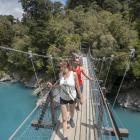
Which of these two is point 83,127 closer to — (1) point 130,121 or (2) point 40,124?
(2) point 40,124

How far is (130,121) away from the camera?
14.1 m

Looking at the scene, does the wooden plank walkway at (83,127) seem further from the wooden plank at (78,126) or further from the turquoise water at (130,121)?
the turquoise water at (130,121)

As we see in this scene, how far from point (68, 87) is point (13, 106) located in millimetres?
15120

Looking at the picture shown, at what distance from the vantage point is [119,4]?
28156 mm

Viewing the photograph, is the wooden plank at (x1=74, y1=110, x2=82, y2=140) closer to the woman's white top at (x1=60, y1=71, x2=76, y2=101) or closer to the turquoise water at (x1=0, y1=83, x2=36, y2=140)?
the woman's white top at (x1=60, y1=71, x2=76, y2=101)

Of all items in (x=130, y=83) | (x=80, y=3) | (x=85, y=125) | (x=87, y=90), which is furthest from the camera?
(x=80, y=3)

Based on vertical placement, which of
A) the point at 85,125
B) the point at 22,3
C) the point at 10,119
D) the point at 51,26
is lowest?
the point at 10,119

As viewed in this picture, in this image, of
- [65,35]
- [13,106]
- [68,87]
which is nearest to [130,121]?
[13,106]

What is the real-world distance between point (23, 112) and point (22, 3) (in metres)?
9.10

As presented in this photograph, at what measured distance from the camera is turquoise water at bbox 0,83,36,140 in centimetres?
1442

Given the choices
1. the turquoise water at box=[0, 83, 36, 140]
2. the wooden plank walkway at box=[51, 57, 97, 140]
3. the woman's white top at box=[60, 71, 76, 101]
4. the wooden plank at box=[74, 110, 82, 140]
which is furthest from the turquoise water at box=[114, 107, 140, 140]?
the woman's white top at box=[60, 71, 76, 101]

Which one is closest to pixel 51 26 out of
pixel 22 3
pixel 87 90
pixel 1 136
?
pixel 22 3

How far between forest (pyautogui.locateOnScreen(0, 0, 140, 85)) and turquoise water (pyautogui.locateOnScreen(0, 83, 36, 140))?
165 centimetres

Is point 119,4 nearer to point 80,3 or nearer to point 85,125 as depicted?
point 80,3
